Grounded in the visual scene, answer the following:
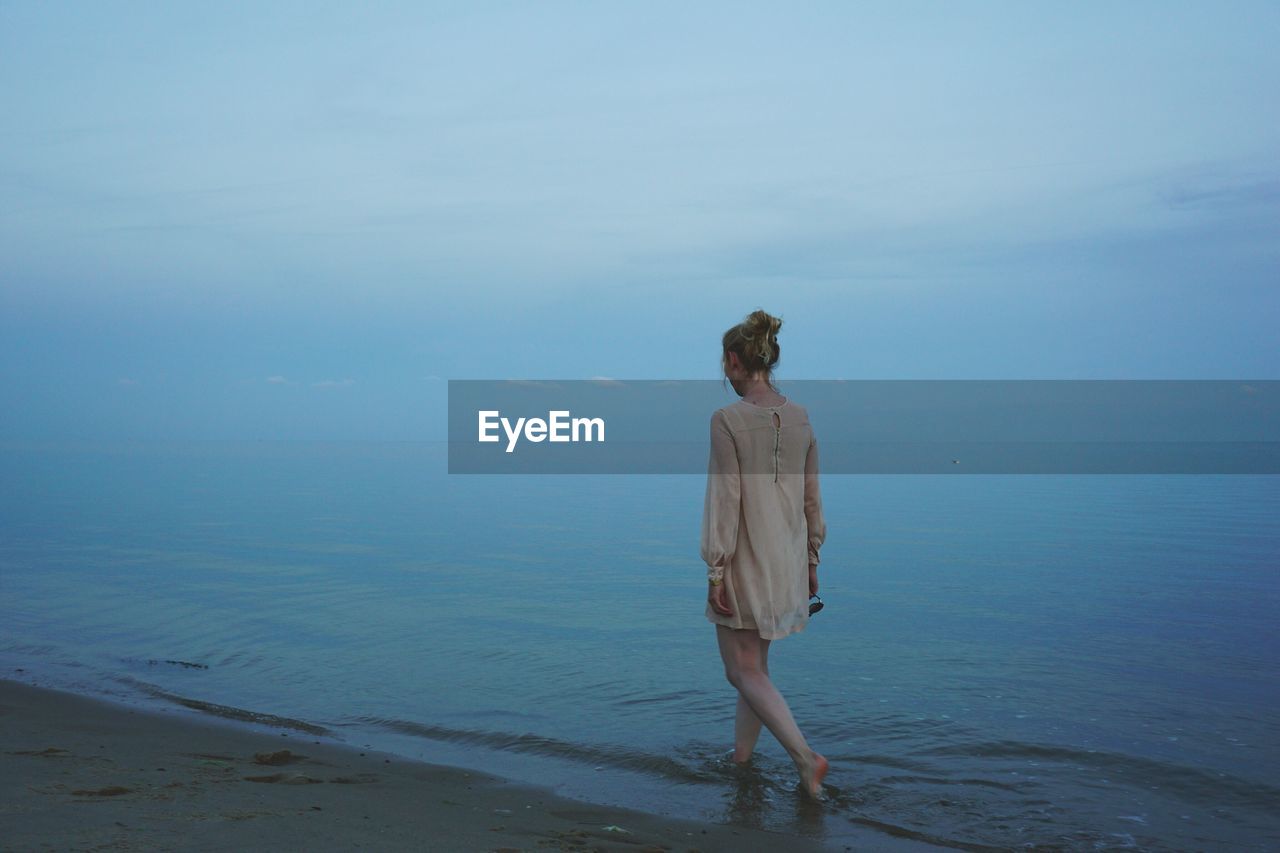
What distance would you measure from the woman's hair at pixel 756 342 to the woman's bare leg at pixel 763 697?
1.39 meters

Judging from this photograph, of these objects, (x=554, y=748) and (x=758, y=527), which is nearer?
(x=758, y=527)

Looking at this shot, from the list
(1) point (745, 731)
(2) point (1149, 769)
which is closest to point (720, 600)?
(1) point (745, 731)

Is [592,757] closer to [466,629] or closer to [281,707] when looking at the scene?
[281,707]

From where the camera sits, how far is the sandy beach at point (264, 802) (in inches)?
155

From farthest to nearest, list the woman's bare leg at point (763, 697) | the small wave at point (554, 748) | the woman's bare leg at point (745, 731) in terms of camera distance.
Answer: the small wave at point (554, 748) → the woman's bare leg at point (745, 731) → the woman's bare leg at point (763, 697)

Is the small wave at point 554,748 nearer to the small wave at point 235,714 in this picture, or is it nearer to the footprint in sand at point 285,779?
the small wave at point 235,714

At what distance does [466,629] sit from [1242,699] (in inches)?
260

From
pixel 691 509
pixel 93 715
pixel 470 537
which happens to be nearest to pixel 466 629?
pixel 93 715

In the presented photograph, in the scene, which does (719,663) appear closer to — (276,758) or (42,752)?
(276,758)

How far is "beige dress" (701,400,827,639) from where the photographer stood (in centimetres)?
541

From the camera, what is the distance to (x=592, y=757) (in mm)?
6332

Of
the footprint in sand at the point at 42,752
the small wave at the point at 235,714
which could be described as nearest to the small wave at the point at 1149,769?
the small wave at the point at 235,714

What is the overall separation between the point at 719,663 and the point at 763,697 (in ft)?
11.3

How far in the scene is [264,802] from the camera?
14.8 ft
